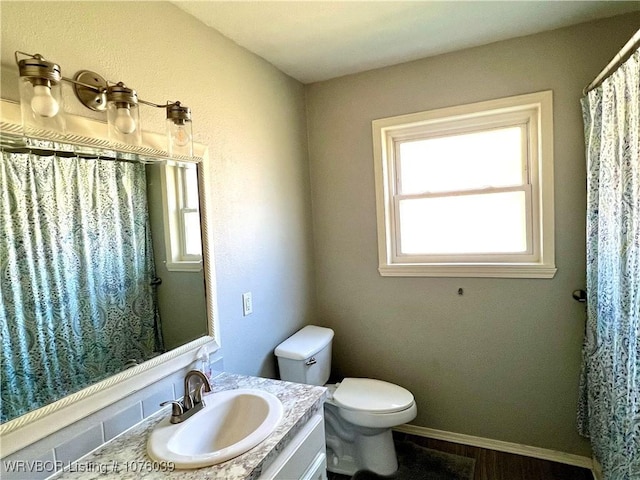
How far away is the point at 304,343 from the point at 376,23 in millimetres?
1732

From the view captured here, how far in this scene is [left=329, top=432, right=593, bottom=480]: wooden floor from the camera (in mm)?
1895

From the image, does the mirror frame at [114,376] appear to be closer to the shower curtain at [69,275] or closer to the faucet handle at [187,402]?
the shower curtain at [69,275]

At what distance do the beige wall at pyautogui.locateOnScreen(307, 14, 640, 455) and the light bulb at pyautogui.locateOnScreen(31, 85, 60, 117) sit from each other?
1671 mm

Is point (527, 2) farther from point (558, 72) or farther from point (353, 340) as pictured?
point (353, 340)

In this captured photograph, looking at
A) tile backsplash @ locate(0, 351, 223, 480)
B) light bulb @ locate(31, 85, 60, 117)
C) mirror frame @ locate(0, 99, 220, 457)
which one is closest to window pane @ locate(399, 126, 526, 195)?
mirror frame @ locate(0, 99, 220, 457)

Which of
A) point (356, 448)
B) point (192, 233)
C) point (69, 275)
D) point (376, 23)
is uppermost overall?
point (376, 23)

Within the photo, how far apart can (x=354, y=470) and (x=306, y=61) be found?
2394 millimetres

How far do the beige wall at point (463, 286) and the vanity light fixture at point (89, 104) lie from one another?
4.19 ft

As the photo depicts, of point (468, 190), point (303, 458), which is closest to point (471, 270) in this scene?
point (468, 190)

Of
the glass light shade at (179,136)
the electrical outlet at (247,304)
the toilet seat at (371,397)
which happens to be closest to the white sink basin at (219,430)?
the electrical outlet at (247,304)

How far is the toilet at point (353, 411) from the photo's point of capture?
1866mm

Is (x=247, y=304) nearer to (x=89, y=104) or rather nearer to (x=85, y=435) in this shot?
(x=85, y=435)

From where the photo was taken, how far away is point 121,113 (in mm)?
1111

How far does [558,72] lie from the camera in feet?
6.04
